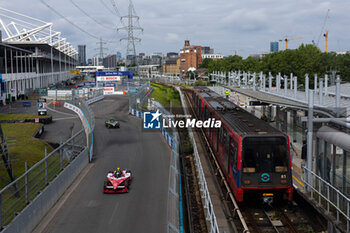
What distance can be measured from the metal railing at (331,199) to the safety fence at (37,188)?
31.4ft

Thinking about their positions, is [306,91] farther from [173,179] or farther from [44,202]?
[44,202]

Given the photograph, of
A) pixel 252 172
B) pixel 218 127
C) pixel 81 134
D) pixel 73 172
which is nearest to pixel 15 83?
pixel 81 134

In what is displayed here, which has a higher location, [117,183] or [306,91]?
[306,91]

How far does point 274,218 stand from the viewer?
13.2 metres

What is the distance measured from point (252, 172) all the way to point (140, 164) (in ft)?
31.5

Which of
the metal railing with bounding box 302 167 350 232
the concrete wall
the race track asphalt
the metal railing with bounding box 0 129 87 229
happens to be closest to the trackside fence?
the race track asphalt

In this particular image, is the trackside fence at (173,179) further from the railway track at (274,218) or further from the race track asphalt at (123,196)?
the railway track at (274,218)

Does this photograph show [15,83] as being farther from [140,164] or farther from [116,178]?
[116,178]

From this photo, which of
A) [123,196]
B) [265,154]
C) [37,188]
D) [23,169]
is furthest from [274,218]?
[23,169]

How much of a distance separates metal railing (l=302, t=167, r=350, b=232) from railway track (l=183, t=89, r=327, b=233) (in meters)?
0.86

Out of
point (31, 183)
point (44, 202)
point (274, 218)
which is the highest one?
point (31, 183)

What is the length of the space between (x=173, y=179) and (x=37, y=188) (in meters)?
5.86

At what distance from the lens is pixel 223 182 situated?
17.5 metres

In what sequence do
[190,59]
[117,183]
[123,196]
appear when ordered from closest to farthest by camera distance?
1. [123,196]
2. [117,183]
3. [190,59]
